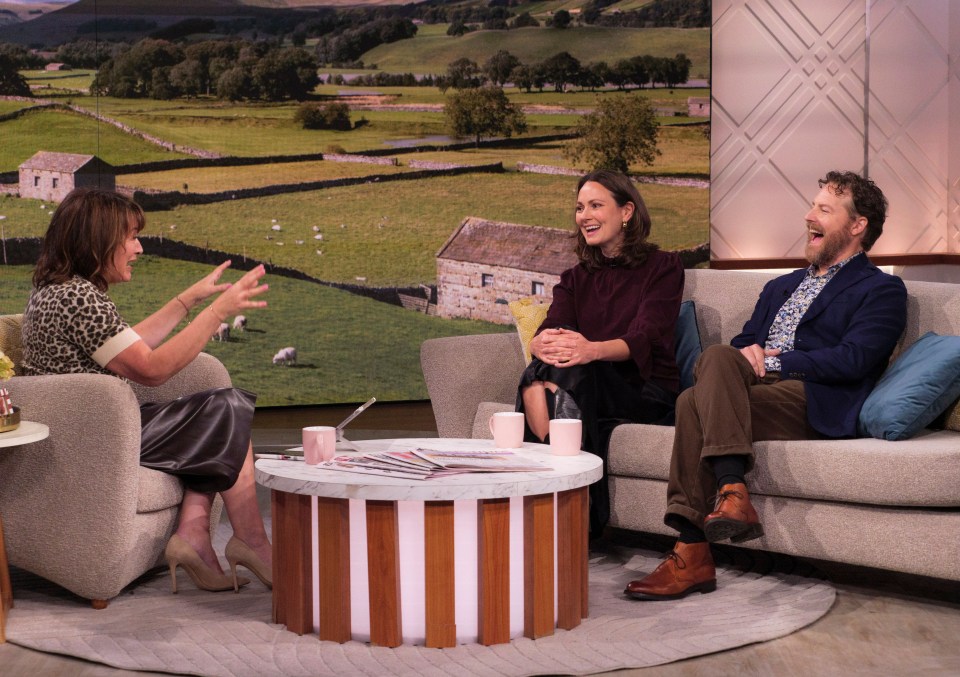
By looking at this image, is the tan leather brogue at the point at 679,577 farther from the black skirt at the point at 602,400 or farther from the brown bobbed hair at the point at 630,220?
the brown bobbed hair at the point at 630,220

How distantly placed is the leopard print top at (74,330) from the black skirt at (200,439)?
212 millimetres

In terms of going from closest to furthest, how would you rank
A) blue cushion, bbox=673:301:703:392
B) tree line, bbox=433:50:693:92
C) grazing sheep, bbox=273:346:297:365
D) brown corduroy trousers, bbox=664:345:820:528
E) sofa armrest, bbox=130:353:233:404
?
1. brown corduroy trousers, bbox=664:345:820:528
2. sofa armrest, bbox=130:353:233:404
3. blue cushion, bbox=673:301:703:392
4. grazing sheep, bbox=273:346:297:365
5. tree line, bbox=433:50:693:92

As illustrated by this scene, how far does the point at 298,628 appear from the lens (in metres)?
2.54

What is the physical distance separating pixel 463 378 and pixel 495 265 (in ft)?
12.0

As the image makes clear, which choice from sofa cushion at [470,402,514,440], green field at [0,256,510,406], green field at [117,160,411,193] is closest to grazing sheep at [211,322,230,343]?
green field at [0,256,510,406]

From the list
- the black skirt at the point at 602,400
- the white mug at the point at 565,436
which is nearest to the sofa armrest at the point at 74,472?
the white mug at the point at 565,436

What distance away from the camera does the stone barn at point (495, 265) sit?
7.10m

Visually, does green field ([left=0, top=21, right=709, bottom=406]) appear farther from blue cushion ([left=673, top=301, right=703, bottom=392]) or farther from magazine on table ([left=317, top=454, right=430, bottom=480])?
magazine on table ([left=317, top=454, right=430, bottom=480])

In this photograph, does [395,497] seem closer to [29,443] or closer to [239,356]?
[29,443]

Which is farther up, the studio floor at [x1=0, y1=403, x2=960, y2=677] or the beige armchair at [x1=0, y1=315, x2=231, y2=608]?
the beige armchair at [x1=0, y1=315, x2=231, y2=608]

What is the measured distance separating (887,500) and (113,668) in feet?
5.95

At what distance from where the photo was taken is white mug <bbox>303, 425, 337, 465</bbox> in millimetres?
2633

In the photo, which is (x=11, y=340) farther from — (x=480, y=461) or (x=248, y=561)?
(x=480, y=461)

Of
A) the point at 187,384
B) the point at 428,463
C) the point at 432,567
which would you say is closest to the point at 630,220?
the point at 428,463
